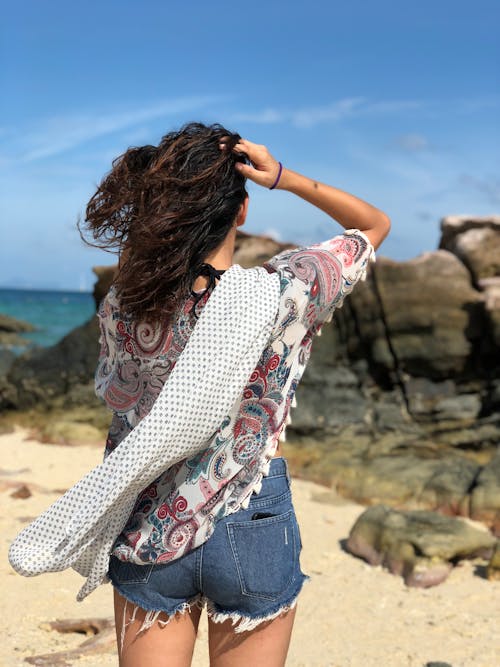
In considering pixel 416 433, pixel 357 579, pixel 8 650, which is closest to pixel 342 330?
pixel 416 433

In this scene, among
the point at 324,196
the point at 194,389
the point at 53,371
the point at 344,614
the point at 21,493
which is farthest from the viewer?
the point at 53,371

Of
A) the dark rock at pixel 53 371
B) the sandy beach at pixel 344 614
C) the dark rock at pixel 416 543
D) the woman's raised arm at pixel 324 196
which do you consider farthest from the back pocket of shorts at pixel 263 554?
the dark rock at pixel 53 371

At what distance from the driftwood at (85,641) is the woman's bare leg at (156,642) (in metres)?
2.12

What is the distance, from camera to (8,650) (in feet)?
13.0

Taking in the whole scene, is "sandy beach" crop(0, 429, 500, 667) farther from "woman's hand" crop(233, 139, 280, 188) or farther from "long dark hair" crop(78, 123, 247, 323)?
"woman's hand" crop(233, 139, 280, 188)

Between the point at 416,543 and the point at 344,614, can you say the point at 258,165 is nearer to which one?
the point at 344,614

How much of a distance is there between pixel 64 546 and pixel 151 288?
657 mm

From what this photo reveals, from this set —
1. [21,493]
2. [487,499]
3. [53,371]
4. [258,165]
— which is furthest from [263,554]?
[53,371]

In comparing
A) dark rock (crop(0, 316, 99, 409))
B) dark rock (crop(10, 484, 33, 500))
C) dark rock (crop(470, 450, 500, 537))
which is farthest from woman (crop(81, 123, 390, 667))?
dark rock (crop(0, 316, 99, 409))

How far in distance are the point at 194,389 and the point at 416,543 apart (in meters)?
4.21

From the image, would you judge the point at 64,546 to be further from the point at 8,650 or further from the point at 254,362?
the point at 8,650

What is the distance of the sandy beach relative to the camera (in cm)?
418

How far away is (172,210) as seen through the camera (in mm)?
1802

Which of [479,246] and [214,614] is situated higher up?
[479,246]
